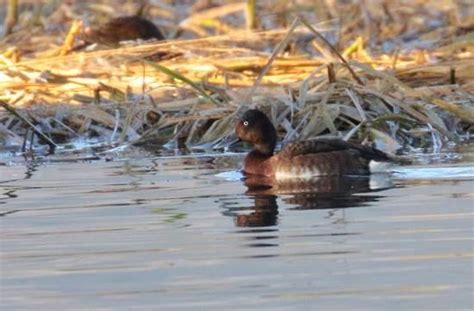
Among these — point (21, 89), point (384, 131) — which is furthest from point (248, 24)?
point (384, 131)

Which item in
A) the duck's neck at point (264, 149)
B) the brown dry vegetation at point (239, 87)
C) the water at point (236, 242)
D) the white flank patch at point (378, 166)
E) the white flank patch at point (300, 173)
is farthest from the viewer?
the brown dry vegetation at point (239, 87)

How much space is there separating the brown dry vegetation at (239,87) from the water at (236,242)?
2067 mm

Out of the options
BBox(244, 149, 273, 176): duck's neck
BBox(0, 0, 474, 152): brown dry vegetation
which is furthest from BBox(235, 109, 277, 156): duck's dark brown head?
BBox(0, 0, 474, 152): brown dry vegetation

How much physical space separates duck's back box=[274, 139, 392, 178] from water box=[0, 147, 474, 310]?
0.23m

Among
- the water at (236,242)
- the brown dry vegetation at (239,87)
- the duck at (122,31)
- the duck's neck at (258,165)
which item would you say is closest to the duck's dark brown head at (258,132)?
the duck's neck at (258,165)

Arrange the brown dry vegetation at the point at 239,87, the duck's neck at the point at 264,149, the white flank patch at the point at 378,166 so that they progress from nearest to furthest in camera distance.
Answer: the white flank patch at the point at 378,166 < the duck's neck at the point at 264,149 < the brown dry vegetation at the point at 239,87

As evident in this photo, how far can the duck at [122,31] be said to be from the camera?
16.6 m

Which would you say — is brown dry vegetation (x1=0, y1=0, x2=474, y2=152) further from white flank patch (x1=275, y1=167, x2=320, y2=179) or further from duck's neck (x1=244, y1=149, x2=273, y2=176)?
white flank patch (x1=275, y1=167, x2=320, y2=179)

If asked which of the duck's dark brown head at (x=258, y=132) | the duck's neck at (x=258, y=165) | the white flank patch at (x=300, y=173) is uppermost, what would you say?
the duck's dark brown head at (x=258, y=132)

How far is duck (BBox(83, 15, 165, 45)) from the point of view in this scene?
16.6m

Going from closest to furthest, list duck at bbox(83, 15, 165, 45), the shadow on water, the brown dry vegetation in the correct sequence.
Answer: the shadow on water, the brown dry vegetation, duck at bbox(83, 15, 165, 45)

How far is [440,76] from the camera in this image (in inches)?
523

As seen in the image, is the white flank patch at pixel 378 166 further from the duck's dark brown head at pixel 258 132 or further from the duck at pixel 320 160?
the duck's dark brown head at pixel 258 132

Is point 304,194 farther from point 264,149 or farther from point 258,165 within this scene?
point 264,149
